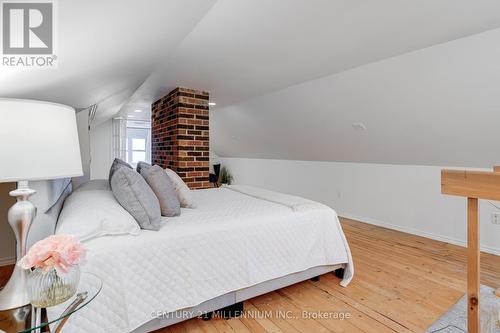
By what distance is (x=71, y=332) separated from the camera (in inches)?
50.4

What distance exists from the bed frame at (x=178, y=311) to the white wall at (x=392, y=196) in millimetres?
2288

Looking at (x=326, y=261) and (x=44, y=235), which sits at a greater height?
(x=44, y=235)

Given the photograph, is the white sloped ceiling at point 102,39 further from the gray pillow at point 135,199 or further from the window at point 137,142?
the window at point 137,142

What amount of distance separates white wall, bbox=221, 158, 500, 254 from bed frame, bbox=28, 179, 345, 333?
7.51ft

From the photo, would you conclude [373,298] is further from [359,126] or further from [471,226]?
[359,126]

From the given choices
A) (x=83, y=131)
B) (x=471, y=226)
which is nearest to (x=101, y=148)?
(x=83, y=131)

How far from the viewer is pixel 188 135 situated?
11.3ft

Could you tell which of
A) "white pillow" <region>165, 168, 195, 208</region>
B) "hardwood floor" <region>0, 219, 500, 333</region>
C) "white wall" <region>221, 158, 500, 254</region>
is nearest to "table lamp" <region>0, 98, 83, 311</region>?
"hardwood floor" <region>0, 219, 500, 333</region>

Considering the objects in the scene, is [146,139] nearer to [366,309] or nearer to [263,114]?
[263,114]

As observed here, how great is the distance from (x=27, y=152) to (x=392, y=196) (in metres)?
4.15

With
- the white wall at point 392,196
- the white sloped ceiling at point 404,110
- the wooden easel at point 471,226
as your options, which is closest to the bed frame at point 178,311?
the wooden easel at point 471,226

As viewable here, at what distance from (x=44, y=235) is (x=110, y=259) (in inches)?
19.6

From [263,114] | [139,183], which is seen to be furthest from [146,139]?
[139,183]

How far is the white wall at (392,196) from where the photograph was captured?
3.19 meters
